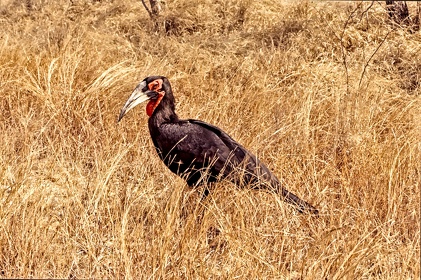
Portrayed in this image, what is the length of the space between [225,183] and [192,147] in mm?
324

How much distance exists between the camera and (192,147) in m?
3.17

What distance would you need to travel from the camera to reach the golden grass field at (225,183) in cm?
228

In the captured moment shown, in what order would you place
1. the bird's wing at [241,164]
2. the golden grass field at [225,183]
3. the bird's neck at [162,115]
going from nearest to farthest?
the golden grass field at [225,183] → the bird's wing at [241,164] → the bird's neck at [162,115]

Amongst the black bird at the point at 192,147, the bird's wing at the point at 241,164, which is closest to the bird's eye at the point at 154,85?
the black bird at the point at 192,147

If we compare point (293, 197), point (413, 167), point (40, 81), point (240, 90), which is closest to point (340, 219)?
point (293, 197)

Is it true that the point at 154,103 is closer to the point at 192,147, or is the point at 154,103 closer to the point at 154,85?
the point at 154,85

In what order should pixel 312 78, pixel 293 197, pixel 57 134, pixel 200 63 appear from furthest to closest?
pixel 200 63, pixel 312 78, pixel 57 134, pixel 293 197

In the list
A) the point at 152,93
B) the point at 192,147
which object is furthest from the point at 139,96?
the point at 192,147

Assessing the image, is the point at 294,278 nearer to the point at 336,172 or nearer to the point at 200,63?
the point at 336,172

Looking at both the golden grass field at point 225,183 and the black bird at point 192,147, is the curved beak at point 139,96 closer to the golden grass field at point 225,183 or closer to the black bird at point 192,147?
the black bird at point 192,147

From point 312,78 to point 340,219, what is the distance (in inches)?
105

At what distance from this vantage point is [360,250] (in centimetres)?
213

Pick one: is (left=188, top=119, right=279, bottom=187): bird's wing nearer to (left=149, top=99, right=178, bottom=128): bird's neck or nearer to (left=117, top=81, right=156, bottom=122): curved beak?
(left=149, top=99, right=178, bottom=128): bird's neck

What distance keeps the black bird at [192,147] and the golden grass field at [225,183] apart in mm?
130
